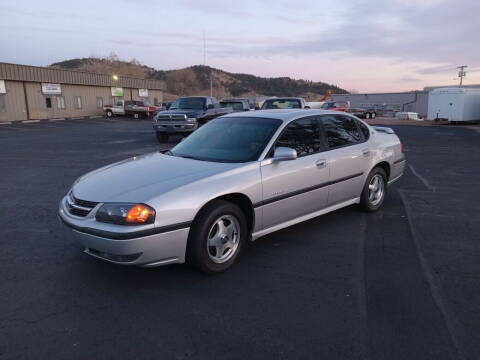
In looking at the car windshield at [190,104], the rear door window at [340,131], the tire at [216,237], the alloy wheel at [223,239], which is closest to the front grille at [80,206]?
the tire at [216,237]

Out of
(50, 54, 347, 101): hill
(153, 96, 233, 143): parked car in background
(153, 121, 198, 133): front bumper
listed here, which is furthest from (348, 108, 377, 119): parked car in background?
(50, 54, 347, 101): hill

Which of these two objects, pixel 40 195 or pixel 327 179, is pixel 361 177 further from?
pixel 40 195

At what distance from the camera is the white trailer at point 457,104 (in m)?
29.0

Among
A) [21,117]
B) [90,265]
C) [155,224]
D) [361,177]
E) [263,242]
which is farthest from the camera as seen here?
[21,117]

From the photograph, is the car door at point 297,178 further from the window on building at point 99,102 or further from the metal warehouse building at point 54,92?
the window on building at point 99,102

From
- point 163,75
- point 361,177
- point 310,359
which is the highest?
point 163,75

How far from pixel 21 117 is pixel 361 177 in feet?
114

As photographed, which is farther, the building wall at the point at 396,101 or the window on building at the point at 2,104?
the building wall at the point at 396,101

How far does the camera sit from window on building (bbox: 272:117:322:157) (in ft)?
15.0

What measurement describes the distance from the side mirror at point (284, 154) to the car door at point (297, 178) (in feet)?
0.30

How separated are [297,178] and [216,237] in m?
1.22

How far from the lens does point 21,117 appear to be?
33.4 metres

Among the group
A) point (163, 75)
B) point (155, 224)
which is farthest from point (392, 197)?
point (163, 75)

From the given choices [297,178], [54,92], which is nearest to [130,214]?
[297,178]
